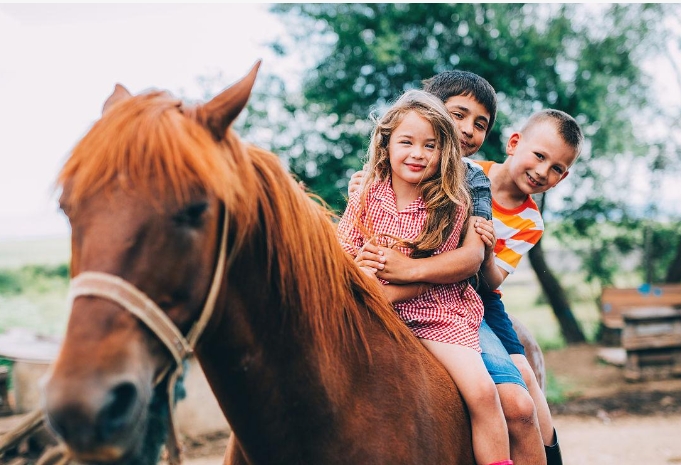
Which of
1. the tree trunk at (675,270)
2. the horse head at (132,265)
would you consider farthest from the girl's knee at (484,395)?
the tree trunk at (675,270)

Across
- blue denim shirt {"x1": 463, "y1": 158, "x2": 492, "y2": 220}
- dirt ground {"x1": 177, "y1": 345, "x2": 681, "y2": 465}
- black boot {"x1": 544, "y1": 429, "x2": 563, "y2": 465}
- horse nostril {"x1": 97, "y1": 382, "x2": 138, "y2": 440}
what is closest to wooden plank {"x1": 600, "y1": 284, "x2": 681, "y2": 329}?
dirt ground {"x1": 177, "y1": 345, "x2": 681, "y2": 465}

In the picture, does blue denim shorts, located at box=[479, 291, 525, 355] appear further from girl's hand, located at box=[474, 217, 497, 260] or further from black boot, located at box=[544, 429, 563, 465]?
girl's hand, located at box=[474, 217, 497, 260]

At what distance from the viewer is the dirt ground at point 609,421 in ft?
21.9

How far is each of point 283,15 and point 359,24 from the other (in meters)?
1.63

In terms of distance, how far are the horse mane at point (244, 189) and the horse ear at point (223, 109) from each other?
35mm

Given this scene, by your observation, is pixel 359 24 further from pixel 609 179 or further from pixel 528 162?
pixel 528 162

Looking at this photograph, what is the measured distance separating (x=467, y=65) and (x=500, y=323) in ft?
24.0

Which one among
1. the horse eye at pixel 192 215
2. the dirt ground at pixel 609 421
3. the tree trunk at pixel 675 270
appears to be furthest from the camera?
the tree trunk at pixel 675 270

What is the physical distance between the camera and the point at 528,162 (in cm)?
308

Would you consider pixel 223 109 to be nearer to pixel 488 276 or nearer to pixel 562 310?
pixel 488 276

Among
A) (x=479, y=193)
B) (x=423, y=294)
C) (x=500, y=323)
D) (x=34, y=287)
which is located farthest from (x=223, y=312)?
(x=34, y=287)

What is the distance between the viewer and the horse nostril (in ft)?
4.03

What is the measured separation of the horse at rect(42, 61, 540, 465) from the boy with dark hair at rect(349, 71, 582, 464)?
18cm

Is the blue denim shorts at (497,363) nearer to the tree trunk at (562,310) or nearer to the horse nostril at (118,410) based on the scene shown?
the horse nostril at (118,410)
